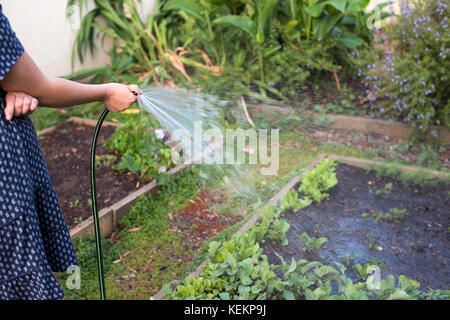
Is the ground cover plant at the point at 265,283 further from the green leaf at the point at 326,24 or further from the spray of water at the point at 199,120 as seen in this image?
the green leaf at the point at 326,24

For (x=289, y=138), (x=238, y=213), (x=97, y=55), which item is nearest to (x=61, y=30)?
(x=97, y=55)

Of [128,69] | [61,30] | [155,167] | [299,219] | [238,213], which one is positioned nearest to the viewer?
[299,219]

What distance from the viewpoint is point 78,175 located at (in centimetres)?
367

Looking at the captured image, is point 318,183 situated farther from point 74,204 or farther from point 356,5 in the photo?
point 356,5

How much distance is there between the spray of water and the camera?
7.22 ft

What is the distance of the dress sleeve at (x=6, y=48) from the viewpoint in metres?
1.17

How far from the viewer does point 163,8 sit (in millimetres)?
5805

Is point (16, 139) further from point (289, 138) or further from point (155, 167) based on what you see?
point (289, 138)

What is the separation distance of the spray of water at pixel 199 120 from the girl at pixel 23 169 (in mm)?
513

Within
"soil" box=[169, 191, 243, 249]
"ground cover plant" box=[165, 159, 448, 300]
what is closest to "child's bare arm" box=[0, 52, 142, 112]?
"ground cover plant" box=[165, 159, 448, 300]

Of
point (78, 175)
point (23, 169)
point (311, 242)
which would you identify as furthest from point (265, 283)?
point (78, 175)

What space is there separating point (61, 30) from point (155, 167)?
2.75 meters

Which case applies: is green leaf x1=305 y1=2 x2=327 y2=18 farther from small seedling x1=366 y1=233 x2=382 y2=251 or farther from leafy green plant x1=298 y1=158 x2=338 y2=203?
small seedling x1=366 y1=233 x2=382 y2=251

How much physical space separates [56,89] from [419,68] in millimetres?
3532
